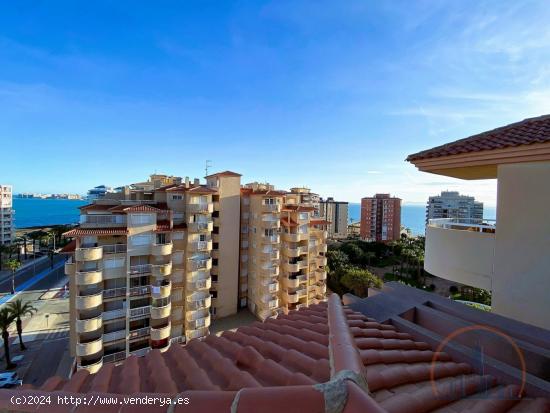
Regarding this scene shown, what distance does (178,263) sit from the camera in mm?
21438

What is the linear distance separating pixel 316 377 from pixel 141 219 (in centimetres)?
1887

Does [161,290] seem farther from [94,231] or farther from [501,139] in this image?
[501,139]

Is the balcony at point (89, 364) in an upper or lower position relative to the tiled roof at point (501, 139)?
lower

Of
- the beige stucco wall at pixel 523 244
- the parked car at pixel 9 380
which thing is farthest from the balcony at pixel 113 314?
the beige stucco wall at pixel 523 244

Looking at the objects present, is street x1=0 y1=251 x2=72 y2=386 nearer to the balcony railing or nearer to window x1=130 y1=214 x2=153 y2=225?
window x1=130 y1=214 x2=153 y2=225

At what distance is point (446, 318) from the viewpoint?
502cm

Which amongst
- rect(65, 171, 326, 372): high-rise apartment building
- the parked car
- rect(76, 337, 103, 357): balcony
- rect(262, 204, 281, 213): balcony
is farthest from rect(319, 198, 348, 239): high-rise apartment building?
the parked car

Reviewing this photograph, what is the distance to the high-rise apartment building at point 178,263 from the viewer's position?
670 inches

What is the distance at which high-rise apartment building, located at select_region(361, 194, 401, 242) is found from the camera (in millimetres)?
78750

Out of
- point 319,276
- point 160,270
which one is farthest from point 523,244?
point 319,276

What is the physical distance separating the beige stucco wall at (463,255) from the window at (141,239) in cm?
1803

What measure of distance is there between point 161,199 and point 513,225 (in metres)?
22.8

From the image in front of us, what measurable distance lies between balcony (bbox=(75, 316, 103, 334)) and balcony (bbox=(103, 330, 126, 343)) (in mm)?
1268

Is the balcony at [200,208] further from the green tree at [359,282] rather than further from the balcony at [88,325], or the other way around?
the green tree at [359,282]
